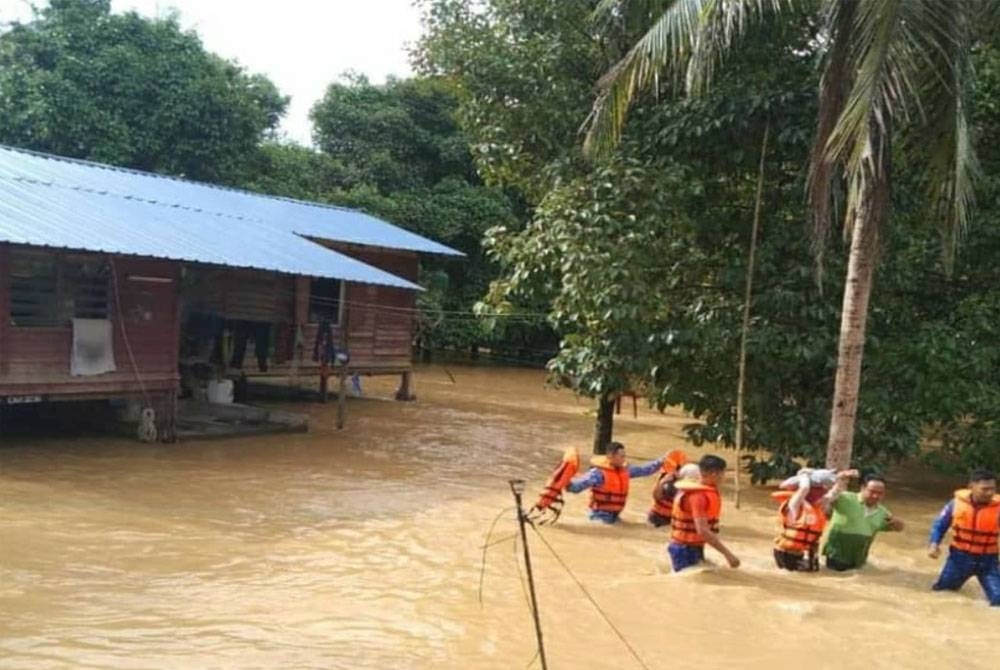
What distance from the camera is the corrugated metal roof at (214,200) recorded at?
660 inches

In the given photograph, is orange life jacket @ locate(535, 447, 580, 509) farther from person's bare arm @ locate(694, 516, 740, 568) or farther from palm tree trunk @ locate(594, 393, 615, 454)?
palm tree trunk @ locate(594, 393, 615, 454)

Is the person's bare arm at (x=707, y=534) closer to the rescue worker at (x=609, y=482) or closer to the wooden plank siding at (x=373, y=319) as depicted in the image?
the rescue worker at (x=609, y=482)

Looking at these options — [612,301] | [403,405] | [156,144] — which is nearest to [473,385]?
[403,405]

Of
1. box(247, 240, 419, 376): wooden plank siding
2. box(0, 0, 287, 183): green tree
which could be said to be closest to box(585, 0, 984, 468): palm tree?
box(247, 240, 419, 376): wooden plank siding

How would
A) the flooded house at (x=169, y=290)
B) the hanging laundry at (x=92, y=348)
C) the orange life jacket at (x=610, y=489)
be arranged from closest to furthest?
the orange life jacket at (x=610, y=489) → the flooded house at (x=169, y=290) → the hanging laundry at (x=92, y=348)

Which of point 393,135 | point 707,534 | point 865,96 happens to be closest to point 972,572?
point 707,534

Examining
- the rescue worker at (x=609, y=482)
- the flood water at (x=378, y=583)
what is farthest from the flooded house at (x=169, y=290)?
the rescue worker at (x=609, y=482)

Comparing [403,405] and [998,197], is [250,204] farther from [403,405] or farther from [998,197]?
[998,197]

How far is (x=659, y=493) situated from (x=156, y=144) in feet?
71.0

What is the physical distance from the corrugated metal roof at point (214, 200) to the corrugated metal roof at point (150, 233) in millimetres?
790

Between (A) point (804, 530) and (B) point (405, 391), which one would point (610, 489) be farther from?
(B) point (405, 391)

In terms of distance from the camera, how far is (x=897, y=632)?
7566 mm

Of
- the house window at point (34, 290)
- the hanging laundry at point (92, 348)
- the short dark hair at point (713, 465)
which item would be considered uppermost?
the house window at point (34, 290)

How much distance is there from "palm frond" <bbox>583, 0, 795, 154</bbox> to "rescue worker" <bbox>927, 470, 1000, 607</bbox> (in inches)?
184
